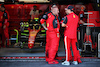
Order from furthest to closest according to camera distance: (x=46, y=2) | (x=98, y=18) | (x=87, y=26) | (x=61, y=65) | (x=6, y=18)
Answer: (x=46, y=2)
(x=6, y=18)
(x=98, y=18)
(x=87, y=26)
(x=61, y=65)

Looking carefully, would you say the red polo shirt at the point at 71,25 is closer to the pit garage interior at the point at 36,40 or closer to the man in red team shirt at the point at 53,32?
the man in red team shirt at the point at 53,32

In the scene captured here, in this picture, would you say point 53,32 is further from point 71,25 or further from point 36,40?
point 36,40

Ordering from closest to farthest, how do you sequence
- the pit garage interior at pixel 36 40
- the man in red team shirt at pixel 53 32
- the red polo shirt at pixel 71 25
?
the red polo shirt at pixel 71 25
the man in red team shirt at pixel 53 32
the pit garage interior at pixel 36 40

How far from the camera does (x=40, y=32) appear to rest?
675cm

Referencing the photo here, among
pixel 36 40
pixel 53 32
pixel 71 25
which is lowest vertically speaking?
pixel 36 40

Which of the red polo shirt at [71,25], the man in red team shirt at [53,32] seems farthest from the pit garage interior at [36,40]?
the red polo shirt at [71,25]

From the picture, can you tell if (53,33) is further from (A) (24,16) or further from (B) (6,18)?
(A) (24,16)

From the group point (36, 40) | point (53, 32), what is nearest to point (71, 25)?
point (53, 32)

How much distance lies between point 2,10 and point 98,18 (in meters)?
4.56

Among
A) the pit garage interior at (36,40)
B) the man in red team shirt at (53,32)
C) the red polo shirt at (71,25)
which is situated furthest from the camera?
the pit garage interior at (36,40)

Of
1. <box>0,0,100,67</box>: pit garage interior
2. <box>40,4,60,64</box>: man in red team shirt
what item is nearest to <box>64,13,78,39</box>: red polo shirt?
<box>40,4,60,64</box>: man in red team shirt

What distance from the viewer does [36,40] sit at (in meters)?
6.59

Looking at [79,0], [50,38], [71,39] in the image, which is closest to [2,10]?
[50,38]

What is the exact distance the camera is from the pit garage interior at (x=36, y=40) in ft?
16.1
